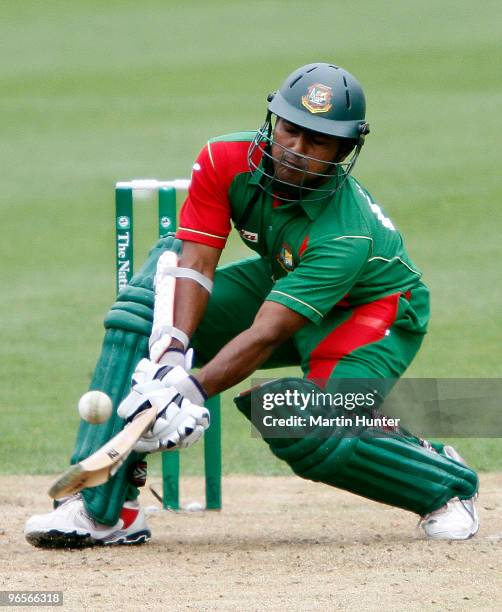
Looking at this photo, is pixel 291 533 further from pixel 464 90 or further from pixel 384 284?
pixel 464 90

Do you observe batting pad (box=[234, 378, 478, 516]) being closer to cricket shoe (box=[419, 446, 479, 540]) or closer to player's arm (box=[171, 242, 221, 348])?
cricket shoe (box=[419, 446, 479, 540])

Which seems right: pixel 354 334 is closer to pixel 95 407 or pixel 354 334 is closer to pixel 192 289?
pixel 192 289

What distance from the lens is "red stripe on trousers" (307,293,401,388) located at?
183 inches

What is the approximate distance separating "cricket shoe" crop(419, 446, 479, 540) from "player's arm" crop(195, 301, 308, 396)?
86cm

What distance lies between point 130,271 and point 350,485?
1338mm

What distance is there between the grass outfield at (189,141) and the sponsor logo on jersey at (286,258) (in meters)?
2.05

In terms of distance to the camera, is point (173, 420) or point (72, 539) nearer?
point (173, 420)

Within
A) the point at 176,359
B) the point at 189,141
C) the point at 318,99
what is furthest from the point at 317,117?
Answer: the point at 189,141

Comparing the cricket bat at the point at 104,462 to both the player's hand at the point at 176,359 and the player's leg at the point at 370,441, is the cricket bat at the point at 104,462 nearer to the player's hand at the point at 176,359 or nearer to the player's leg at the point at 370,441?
the player's hand at the point at 176,359

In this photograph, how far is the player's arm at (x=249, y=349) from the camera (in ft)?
14.1

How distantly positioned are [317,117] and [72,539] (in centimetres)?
168

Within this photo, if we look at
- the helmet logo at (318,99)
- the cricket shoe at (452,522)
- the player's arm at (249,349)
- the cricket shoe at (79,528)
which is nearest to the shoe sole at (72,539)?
the cricket shoe at (79,528)

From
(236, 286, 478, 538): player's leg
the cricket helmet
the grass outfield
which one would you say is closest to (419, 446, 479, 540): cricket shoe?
(236, 286, 478, 538): player's leg

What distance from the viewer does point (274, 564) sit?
4.27 m
